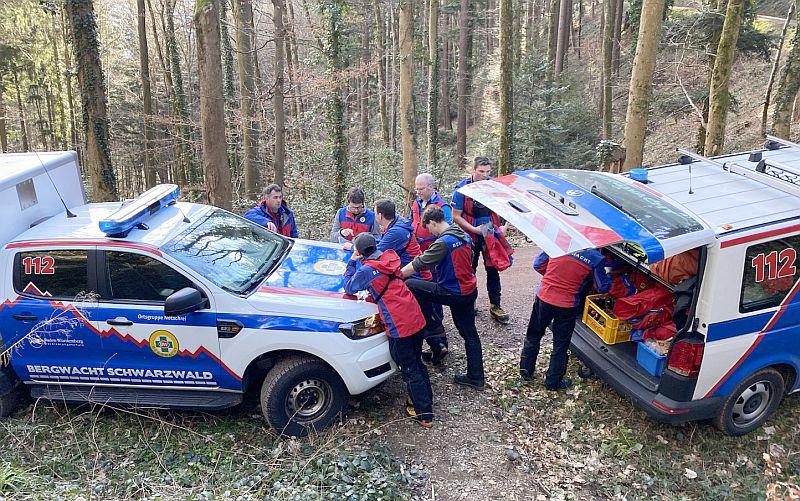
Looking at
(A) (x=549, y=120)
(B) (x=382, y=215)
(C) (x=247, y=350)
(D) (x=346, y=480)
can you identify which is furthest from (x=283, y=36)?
(D) (x=346, y=480)

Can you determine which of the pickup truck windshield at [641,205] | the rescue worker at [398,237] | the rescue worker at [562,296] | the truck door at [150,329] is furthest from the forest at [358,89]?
the rescue worker at [562,296]

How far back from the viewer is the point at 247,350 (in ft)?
15.5

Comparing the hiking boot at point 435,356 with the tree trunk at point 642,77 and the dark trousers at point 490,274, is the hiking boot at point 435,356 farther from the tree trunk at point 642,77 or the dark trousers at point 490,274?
the tree trunk at point 642,77

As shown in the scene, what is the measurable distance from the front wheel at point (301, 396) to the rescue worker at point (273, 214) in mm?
2475

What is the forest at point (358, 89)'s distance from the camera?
9.02 meters

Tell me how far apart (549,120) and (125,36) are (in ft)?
70.0

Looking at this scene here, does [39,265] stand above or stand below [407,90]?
below

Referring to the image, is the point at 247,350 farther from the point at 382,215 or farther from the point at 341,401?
the point at 382,215

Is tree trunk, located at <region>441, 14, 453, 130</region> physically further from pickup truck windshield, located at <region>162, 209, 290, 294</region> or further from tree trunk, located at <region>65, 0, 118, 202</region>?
pickup truck windshield, located at <region>162, 209, 290, 294</region>

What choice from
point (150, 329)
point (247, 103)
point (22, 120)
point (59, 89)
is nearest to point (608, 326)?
point (150, 329)

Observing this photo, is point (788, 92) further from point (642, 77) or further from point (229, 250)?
point (229, 250)

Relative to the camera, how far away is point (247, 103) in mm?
16797

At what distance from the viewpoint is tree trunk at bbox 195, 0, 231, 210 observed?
8219 mm

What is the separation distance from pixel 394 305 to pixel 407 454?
1310mm
